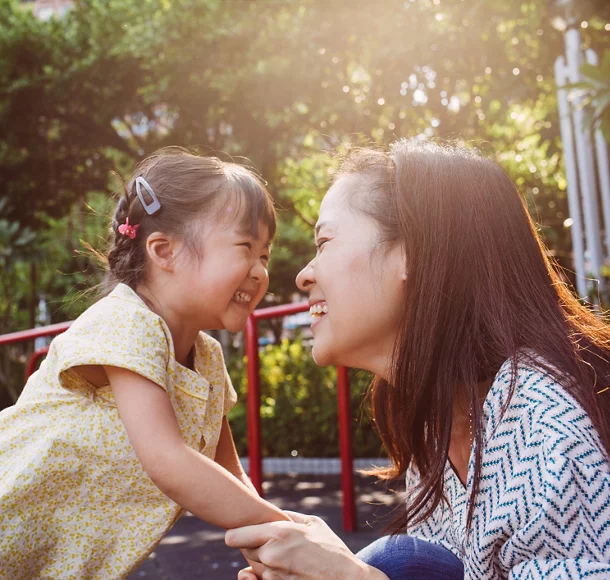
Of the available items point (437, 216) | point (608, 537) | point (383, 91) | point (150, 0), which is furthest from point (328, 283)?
point (150, 0)

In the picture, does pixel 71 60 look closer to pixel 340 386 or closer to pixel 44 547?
pixel 340 386

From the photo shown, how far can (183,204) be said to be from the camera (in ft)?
6.42

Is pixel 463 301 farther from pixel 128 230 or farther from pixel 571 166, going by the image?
pixel 571 166

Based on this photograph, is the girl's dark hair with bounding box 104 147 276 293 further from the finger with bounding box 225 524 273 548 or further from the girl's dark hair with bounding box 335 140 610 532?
the finger with bounding box 225 524 273 548

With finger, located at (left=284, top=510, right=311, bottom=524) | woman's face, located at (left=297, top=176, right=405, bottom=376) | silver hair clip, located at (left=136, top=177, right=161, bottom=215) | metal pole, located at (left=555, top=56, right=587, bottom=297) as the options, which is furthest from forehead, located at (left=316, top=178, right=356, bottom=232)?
metal pole, located at (left=555, top=56, right=587, bottom=297)

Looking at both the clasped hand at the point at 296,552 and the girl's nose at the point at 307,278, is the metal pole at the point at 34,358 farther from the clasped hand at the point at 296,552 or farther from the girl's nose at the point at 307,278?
the clasped hand at the point at 296,552

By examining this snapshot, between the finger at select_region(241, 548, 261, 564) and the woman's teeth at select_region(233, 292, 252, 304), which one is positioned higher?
Answer: the woman's teeth at select_region(233, 292, 252, 304)

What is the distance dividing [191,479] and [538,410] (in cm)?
70

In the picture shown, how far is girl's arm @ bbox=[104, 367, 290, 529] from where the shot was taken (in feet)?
4.85

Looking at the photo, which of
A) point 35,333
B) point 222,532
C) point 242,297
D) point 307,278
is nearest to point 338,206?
point 307,278

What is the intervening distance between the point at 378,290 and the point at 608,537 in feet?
2.07

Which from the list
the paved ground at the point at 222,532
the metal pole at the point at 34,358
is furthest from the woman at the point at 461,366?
the metal pole at the point at 34,358

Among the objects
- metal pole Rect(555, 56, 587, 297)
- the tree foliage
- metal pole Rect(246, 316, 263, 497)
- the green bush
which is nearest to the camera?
metal pole Rect(246, 316, 263, 497)

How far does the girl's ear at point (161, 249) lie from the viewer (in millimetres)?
1935
